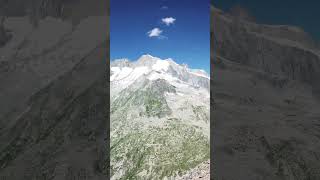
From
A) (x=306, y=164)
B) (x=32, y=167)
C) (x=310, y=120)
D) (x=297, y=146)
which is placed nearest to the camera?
(x=306, y=164)

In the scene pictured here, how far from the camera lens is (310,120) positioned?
18850cm

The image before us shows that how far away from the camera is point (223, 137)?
17325cm

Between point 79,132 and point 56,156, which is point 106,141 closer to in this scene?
point 79,132

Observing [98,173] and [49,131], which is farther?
[49,131]

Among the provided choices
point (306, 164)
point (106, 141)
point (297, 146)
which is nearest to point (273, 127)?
point (297, 146)

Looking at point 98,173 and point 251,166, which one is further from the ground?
point 251,166

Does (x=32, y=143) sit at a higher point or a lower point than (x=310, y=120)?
lower

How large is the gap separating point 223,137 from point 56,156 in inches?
3311

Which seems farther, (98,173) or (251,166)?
(98,173)

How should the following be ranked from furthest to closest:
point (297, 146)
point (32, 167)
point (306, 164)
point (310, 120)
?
point (310, 120) < point (32, 167) < point (297, 146) < point (306, 164)

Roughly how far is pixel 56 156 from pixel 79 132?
72.4 ft

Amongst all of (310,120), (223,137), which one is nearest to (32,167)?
(223,137)

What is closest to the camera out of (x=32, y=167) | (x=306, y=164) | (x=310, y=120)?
(x=306, y=164)

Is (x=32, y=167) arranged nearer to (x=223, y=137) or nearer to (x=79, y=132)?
(x=79, y=132)
